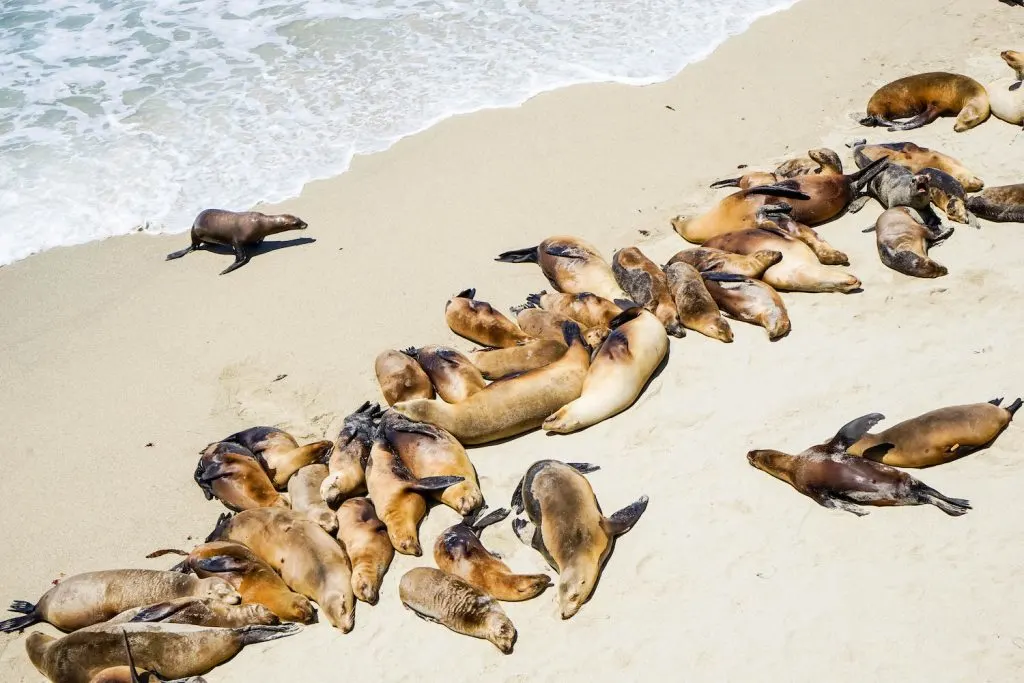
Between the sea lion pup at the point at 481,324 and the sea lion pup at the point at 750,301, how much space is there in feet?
4.25

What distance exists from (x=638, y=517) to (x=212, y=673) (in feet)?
6.89

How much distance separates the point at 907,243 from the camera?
19.0 ft

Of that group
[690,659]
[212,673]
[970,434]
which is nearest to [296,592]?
[212,673]

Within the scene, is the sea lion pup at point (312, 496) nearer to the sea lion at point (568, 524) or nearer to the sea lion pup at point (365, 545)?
the sea lion pup at point (365, 545)

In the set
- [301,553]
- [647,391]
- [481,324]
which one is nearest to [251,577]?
[301,553]

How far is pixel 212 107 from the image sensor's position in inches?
350

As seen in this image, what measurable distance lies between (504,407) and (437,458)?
0.51 m

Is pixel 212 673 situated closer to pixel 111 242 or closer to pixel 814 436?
pixel 814 436

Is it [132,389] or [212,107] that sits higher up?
[212,107]

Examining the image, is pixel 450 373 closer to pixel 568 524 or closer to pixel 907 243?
pixel 568 524

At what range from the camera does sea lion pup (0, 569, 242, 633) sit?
425 centimetres

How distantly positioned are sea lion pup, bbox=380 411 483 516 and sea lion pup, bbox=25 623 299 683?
3.99ft

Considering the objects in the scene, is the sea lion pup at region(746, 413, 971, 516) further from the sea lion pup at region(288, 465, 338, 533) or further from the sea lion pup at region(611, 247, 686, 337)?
the sea lion pup at region(288, 465, 338, 533)

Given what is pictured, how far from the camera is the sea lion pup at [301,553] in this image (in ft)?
13.5
